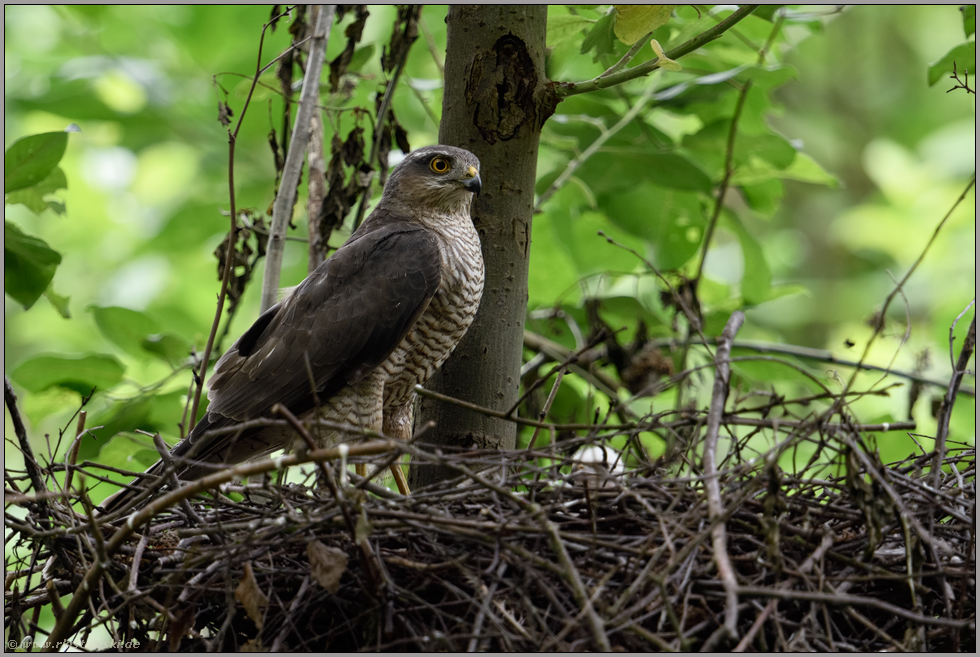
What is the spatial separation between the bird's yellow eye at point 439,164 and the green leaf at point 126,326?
5.50 feet

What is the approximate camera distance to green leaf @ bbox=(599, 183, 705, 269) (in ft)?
14.6

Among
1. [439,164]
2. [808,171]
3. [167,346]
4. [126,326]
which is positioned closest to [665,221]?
[808,171]

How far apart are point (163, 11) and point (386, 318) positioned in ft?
15.7

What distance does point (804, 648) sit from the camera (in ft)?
6.72

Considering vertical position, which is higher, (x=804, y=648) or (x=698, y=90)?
(x=698, y=90)

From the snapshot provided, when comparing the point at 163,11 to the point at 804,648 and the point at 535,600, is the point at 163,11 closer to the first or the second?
the point at 535,600

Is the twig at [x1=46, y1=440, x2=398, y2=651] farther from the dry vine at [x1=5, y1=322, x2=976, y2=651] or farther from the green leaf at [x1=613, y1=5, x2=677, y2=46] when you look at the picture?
the green leaf at [x1=613, y1=5, x2=677, y2=46]

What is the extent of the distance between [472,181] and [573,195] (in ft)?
4.60

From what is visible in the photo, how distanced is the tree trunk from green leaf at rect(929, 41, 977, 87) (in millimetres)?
1613

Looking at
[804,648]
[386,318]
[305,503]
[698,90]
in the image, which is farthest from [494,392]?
[698,90]

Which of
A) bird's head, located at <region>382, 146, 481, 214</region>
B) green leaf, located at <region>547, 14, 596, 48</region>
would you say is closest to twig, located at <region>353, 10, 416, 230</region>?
bird's head, located at <region>382, 146, 481, 214</region>

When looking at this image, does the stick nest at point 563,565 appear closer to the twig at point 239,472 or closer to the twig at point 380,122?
the twig at point 239,472

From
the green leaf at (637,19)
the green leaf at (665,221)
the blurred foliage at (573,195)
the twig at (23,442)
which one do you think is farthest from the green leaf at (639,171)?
the twig at (23,442)

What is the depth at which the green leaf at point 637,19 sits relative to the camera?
2908 mm
